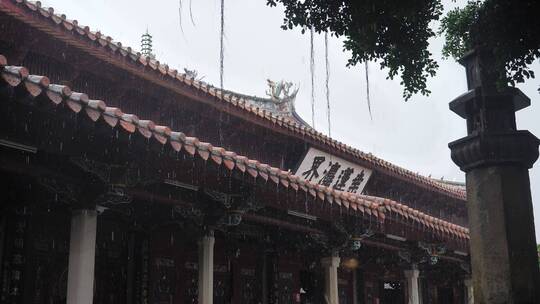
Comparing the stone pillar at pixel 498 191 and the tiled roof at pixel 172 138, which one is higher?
the tiled roof at pixel 172 138

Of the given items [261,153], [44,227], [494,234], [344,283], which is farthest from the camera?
[344,283]

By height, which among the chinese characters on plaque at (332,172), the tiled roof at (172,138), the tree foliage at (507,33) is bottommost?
the tiled roof at (172,138)

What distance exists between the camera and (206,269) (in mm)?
8094

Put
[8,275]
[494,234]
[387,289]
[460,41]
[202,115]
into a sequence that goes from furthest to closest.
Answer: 1. [387,289]
2. [202,115]
3. [8,275]
4. [460,41]
5. [494,234]

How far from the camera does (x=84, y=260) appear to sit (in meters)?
6.23

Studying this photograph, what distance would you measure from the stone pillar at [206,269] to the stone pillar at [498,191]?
13.2 feet

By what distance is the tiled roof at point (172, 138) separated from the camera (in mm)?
4797

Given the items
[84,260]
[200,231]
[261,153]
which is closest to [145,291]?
[200,231]

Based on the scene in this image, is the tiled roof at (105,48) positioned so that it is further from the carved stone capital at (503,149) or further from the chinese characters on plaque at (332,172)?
the carved stone capital at (503,149)

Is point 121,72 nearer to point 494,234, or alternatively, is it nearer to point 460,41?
point 460,41

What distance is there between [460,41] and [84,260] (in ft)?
12.6

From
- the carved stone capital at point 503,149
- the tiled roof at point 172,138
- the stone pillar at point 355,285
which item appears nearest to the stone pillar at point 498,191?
the carved stone capital at point 503,149

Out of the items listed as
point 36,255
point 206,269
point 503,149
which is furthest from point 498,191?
point 36,255

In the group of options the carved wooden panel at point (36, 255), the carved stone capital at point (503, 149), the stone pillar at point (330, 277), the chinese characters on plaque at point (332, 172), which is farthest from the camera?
the chinese characters on plaque at point (332, 172)
